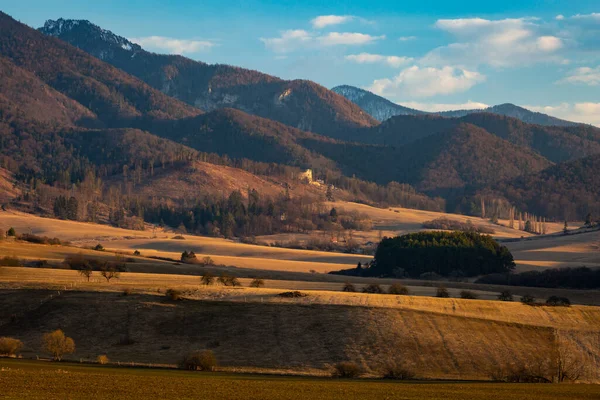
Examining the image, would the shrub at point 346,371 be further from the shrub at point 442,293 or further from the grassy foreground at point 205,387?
the shrub at point 442,293

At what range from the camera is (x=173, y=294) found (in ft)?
→ 239

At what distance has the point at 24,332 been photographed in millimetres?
64375

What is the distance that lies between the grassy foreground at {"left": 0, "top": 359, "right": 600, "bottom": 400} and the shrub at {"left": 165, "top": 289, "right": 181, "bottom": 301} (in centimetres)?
2246

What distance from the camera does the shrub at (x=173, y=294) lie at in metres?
72.6

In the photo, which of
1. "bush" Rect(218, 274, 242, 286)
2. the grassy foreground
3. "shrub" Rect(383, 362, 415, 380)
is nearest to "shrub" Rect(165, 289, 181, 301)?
"bush" Rect(218, 274, 242, 286)

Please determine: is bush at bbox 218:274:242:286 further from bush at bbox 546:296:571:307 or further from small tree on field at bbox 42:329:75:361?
small tree on field at bbox 42:329:75:361

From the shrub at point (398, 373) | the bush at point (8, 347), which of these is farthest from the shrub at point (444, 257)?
the bush at point (8, 347)

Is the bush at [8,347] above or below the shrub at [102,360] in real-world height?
above

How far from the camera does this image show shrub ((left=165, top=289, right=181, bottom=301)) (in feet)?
238

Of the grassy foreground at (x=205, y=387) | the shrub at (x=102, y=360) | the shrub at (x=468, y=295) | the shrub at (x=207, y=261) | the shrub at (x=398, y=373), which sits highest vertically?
the grassy foreground at (x=205, y=387)

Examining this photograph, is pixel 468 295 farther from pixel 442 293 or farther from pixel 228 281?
pixel 228 281

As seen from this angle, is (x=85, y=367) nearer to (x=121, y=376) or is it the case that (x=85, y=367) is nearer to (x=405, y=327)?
(x=121, y=376)

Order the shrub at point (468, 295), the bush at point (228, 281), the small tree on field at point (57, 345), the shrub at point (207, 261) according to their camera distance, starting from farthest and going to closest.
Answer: the shrub at point (207, 261)
the bush at point (228, 281)
the shrub at point (468, 295)
the small tree on field at point (57, 345)

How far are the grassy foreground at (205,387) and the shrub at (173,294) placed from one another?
73.7ft
